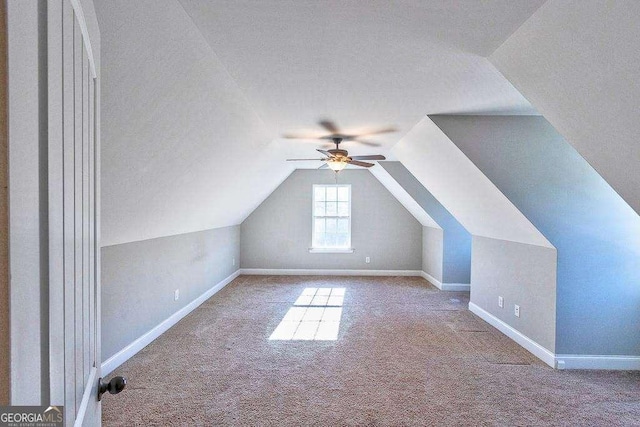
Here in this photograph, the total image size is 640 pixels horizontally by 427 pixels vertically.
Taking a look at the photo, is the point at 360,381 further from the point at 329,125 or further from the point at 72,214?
the point at 72,214

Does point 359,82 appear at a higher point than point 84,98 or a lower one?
higher

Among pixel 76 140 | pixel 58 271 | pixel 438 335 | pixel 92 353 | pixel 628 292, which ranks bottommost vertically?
pixel 438 335

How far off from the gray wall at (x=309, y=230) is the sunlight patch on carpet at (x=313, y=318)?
1571 millimetres

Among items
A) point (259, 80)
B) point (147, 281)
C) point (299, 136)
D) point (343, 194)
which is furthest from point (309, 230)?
point (259, 80)

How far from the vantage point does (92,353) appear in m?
0.99

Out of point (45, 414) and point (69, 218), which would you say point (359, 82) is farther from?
point (45, 414)

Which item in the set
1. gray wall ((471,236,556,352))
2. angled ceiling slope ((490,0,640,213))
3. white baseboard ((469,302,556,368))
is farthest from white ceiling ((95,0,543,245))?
white baseboard ((469,302,556,368))

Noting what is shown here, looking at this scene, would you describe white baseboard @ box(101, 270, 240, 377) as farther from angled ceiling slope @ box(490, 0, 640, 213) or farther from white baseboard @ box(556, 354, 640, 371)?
white baseboard @ box(556, 354, 640, 371)

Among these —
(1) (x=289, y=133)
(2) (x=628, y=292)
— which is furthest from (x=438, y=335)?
(1) (x=289, y=133)

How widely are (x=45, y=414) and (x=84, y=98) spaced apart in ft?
2.17

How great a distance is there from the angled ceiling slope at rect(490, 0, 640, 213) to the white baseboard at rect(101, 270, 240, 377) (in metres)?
3.74

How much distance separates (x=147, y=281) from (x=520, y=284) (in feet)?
13.1

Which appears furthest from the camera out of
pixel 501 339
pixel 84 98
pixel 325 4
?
pixel 501 339

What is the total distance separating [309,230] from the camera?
774cm
